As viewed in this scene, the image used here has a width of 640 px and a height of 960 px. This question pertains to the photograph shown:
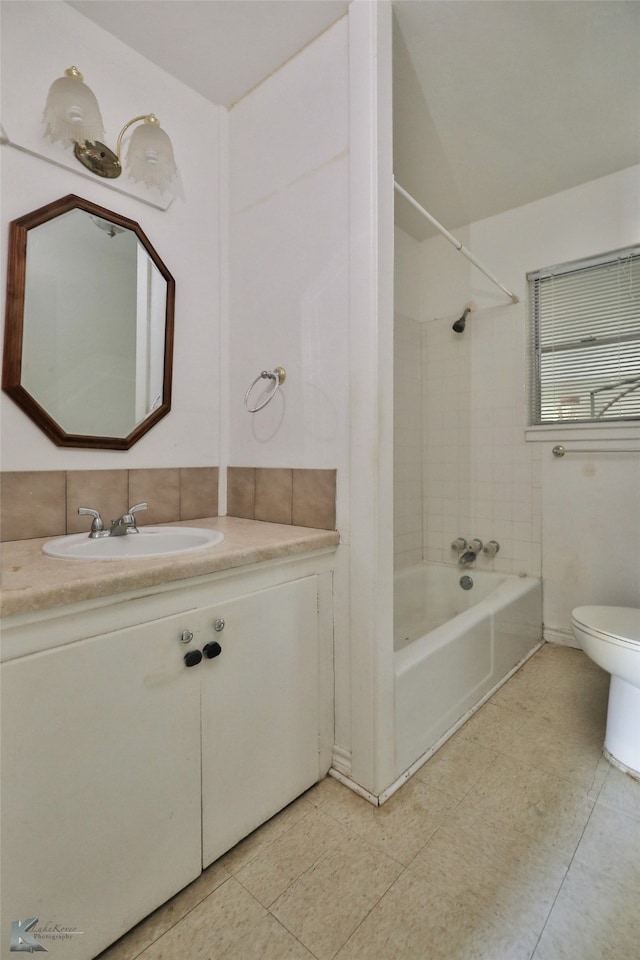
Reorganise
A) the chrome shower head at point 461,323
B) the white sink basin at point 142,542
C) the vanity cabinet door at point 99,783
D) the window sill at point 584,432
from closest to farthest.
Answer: the vanity cabinet door at point 99,783
the white sink basin at point 142,542
the window sill at point 584,432
the chrome shower head at point 461,323

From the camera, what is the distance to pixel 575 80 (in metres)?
1.65

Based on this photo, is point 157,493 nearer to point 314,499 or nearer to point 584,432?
point 314,499

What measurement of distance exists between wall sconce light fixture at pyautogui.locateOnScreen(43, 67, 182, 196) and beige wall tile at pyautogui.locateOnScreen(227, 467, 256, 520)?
3.51 feet

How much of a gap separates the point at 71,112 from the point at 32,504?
1.15 metres

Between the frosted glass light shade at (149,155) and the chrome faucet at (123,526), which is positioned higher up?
the frosted glass light shade at (149,155)

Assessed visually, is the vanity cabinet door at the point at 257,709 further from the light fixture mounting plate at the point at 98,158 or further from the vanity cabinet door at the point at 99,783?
the light fixture mounting plate at the point at 98,158

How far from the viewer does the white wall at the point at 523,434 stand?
7.10 feet

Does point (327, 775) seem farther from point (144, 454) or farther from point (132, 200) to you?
point (132, 200)

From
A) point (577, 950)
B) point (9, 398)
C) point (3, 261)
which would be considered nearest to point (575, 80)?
point (3, 261)

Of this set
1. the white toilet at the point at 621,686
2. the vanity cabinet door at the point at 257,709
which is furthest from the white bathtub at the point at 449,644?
the white toilet at the point at 621,686

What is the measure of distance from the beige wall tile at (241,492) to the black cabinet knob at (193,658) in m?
0.72

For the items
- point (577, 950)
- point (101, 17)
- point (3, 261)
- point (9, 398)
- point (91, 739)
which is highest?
point (101, 17)

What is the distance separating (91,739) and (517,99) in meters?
2.57

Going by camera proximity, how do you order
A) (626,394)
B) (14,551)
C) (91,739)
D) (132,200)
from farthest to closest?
(626,394) → (132,200) → (14,551) → (91,739)
